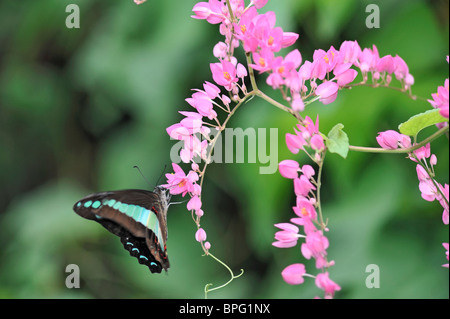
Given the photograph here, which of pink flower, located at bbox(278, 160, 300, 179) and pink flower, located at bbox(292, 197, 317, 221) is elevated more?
pink flower, located at bbox(278, 160, 300, 179)

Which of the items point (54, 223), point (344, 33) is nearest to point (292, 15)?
point (344, 33)

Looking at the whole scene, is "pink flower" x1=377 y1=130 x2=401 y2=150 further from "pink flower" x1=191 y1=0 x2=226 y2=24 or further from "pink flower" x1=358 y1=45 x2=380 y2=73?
"pink flower" x1=191 y1=0 x2=226 y2=24

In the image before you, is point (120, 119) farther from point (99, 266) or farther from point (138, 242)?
point (138, 242)

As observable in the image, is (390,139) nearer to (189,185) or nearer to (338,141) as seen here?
(338,141)

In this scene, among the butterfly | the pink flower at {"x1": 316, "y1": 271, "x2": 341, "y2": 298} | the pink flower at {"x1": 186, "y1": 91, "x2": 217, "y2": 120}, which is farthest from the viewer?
the butterfly

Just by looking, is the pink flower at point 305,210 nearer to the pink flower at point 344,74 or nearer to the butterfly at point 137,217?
the pink flower at point 344,74

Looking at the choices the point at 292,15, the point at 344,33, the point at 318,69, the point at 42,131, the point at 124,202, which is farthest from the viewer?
the point at 42,131

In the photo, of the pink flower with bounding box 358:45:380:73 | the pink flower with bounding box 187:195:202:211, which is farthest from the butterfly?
the pink flower with bounding box 358:45:380:73

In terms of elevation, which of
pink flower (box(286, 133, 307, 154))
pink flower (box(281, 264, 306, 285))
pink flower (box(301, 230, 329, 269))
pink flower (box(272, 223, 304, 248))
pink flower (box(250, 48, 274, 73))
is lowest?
pink flower (box(281, 264, 306, 285))
